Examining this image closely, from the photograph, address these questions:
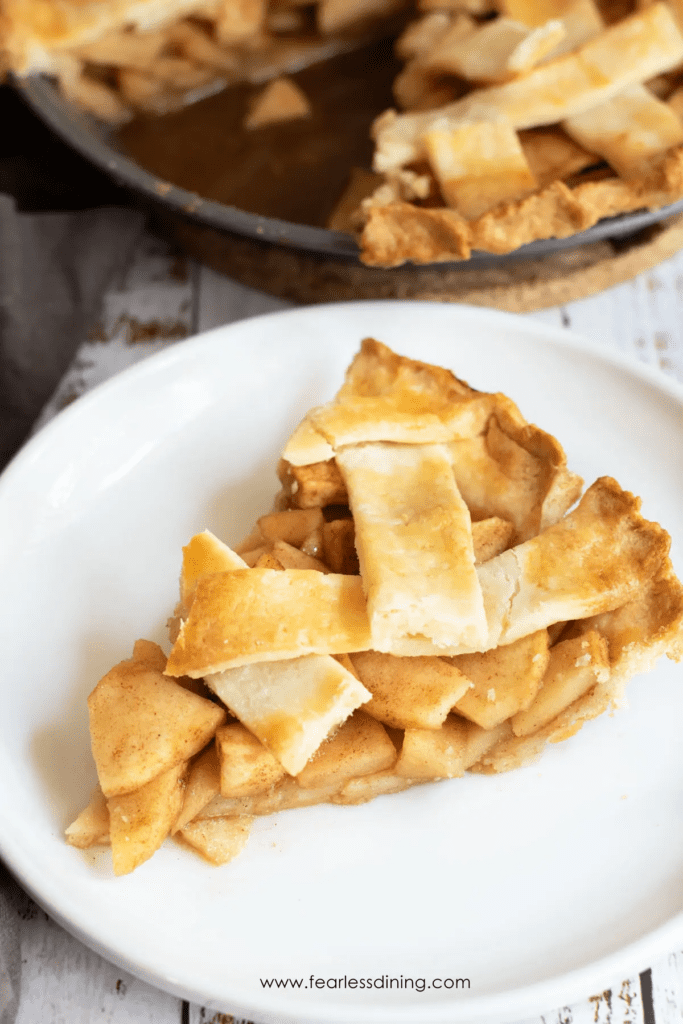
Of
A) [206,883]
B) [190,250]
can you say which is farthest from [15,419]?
[206,883]

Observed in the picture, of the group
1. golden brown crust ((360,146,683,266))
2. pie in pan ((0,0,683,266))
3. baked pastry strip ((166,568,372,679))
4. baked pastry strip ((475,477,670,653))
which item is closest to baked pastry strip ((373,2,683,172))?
pie in pan ((0,0,683,266))

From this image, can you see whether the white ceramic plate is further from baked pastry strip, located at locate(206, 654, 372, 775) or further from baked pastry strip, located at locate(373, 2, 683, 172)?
baked pastry strip, located at locate(373, 2, 683, 172)

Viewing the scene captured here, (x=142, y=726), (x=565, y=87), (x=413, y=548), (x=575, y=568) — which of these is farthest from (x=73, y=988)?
(x=565, y=87)

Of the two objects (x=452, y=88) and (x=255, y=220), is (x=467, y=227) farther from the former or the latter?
(x=452, y=88)

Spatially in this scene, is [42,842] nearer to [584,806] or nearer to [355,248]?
[584,806]

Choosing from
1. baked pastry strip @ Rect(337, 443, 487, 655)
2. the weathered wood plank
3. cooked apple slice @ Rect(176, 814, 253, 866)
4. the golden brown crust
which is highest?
the golden brown crust

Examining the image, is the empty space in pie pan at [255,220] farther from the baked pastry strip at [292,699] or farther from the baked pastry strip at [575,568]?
the baked pastry strip at [292,699]
